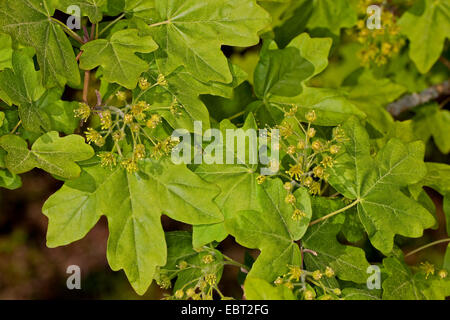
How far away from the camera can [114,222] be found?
1.28 meters

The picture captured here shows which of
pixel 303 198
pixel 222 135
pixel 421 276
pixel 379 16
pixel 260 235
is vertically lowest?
pixel 421 276

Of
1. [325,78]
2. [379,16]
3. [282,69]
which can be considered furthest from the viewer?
[325,78]

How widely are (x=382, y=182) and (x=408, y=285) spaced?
1.04ft

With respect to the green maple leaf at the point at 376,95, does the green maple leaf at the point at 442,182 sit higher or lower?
lower

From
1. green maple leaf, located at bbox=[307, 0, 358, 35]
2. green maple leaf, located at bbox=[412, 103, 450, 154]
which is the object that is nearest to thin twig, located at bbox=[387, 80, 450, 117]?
green maple leaf, located at bbox=[412, 103, 450, 154]

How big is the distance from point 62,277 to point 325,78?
2.22 meters

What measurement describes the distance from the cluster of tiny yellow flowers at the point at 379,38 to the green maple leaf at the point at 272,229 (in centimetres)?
105

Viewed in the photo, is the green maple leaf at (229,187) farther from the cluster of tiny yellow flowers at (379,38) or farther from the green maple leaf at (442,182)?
the cluster of tiny yellow flowers at (379,38)

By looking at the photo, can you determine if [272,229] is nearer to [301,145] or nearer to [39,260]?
[301,145]

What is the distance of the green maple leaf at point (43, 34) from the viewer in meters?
1.13

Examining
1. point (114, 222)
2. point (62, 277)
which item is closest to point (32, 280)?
point (62, 277)

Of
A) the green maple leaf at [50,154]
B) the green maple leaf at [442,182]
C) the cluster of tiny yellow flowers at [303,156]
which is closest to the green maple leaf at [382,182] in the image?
the cluster of tiny yellow flowers at [303,156]

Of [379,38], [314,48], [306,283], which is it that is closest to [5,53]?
[314,48]

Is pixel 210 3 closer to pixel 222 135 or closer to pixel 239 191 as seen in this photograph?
pixel 222 135
